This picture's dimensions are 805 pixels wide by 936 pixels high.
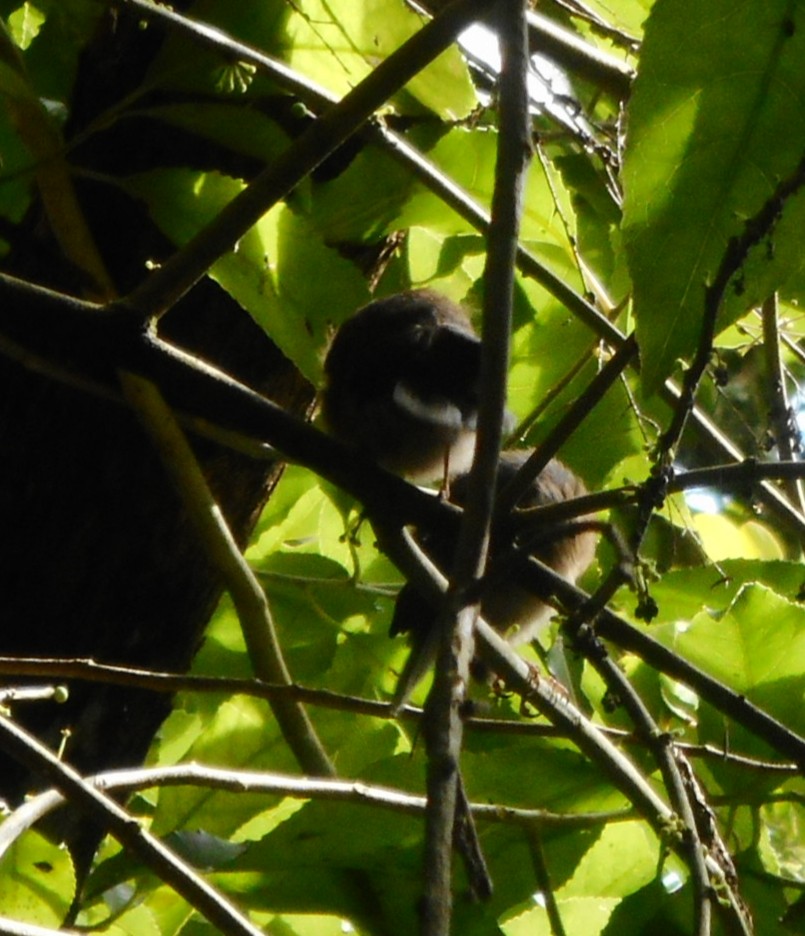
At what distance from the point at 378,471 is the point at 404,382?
1145 mm

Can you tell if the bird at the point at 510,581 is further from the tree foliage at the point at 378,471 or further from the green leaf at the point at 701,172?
the green leaf at the point at 701,172

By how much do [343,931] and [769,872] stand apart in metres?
0.53

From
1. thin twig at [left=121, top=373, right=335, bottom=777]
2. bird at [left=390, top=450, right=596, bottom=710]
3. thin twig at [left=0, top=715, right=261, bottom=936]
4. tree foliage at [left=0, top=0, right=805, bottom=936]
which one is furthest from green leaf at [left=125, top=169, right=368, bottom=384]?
thin twig at [left=0, top=715, right=261, bottom=936]

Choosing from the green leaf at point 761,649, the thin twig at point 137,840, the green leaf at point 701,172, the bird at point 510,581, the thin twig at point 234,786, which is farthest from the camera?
the bird at point 510,581

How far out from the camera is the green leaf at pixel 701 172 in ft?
3.69

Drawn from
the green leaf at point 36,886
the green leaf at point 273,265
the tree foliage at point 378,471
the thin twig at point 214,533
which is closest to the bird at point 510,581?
the tree foliage at point 378,471

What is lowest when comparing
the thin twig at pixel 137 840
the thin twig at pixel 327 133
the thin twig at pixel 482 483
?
the thin twig at pixel 137 840

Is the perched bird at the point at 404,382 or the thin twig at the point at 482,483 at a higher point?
the perched bird at the point at 404,382

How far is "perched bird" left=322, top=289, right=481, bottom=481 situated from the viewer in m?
2.46

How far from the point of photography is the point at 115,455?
187 centimetres

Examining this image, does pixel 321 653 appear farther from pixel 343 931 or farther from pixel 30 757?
pixel 30 757

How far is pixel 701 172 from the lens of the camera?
3.82 feet

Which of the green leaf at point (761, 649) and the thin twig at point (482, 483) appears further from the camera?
the green leaf at point (761, 649)

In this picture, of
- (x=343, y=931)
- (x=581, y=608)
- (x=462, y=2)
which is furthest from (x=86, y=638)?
(x=462, y=2)
